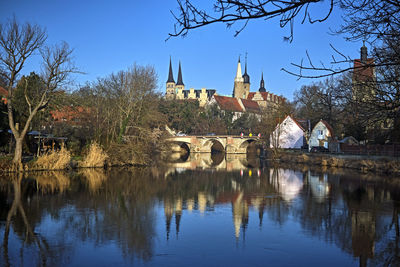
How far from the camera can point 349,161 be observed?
35781 millimetres

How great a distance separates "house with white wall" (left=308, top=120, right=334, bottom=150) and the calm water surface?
29.1 metres

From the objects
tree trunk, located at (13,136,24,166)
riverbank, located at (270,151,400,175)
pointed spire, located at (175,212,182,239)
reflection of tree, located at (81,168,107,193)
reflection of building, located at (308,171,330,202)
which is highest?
tree trunk, located at (13,136,24,166)

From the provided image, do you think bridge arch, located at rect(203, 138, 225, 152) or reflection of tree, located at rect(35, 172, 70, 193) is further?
bridge arch, located at rect(203, 138, 225, 152)

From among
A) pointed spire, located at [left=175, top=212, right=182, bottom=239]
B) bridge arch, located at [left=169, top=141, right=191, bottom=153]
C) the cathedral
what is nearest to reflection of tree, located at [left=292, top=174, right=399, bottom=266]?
pointed spire, located at [left=175, top=212, right=182, bottom=239]

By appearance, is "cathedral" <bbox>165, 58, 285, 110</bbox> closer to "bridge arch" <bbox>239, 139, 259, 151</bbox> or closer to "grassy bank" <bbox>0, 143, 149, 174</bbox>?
"bridge arch" <bbox>239, 139, 259, 151</bbox>

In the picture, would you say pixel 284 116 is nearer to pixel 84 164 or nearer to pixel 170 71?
pixel 84 164

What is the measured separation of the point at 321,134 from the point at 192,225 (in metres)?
40.9

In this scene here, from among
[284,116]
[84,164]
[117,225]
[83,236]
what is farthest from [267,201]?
[284,116]

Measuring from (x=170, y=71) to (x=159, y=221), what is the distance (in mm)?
135463

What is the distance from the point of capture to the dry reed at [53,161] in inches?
996

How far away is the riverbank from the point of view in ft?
100

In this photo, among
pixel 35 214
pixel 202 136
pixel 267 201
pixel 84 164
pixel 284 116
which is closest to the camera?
pixel 35 214

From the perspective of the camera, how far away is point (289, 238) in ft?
35.0

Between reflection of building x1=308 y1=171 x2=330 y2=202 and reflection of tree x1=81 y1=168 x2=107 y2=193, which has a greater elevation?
reflection of tree x1=81 y1=168 x2=107 y2=193
